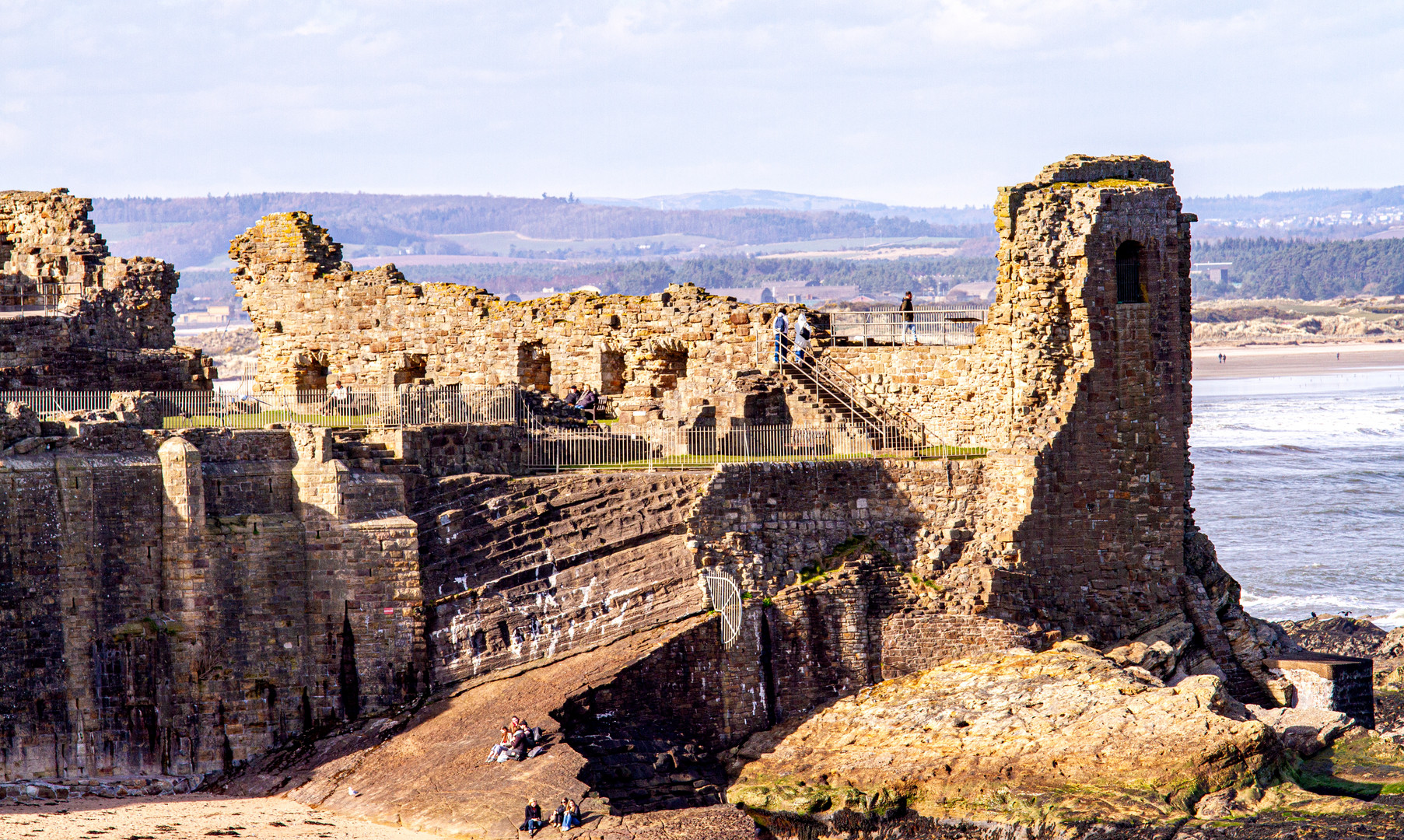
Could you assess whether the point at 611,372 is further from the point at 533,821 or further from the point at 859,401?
the point at 533,821

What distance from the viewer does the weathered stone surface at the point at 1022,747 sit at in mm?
25641

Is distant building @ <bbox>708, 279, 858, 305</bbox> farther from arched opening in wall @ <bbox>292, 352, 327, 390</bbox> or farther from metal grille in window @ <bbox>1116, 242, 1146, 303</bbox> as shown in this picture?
metal grille in window @ <bbox>1116, 242, 1146, 303</bbox>

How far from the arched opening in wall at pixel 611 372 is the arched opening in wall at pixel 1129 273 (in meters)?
9.50

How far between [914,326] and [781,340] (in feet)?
7.85

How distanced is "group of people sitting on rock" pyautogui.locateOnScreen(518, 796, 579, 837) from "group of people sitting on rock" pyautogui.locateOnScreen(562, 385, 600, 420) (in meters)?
10.2

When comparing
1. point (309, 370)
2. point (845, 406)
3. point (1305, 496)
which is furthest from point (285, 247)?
point (1305, 496)

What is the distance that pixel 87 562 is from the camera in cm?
2709

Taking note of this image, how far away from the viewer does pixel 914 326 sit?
1307 inches

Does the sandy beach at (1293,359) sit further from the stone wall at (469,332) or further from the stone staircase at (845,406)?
the stone staircase at (845,406)

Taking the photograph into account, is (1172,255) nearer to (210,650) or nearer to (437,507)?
(437,507)

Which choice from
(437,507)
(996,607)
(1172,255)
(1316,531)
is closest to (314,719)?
(437,507)

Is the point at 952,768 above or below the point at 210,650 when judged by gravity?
below

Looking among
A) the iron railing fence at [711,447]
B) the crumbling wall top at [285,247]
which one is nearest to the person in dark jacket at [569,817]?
the iron railing fence at [711,447]

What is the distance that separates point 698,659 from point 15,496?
33.9 ft
